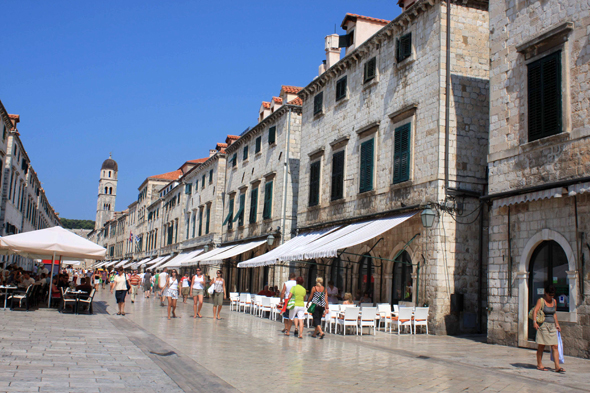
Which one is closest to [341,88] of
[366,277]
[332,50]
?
[332,50]

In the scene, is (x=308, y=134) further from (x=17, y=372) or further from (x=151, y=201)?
(x=151, y=201)

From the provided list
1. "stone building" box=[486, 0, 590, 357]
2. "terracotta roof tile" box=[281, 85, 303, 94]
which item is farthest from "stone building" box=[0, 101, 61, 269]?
"stone building" box=[486, 0, 590, 357]

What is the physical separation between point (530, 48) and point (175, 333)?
10191 millimetres


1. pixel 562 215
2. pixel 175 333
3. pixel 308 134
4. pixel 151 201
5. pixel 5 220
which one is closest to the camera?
pixel 562 215

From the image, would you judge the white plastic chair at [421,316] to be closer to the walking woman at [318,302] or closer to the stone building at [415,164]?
the stone building at [415,164]

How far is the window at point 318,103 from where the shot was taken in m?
22.6

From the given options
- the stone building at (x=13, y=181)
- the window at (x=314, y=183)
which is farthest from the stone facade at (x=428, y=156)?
the stone building at (x=13, y=181)

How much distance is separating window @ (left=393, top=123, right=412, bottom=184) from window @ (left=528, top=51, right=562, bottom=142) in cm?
471

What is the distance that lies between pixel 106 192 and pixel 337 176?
127m

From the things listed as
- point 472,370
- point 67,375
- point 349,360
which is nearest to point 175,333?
point 349,360

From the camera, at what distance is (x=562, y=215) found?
440 inches

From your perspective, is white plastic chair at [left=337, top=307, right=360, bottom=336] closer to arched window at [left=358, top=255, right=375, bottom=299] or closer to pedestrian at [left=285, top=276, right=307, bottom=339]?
pedestrian at [left=285, top=276, right=307, bottom=339]

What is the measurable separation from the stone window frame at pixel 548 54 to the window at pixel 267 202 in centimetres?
1630

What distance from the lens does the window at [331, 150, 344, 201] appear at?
20.1 m
